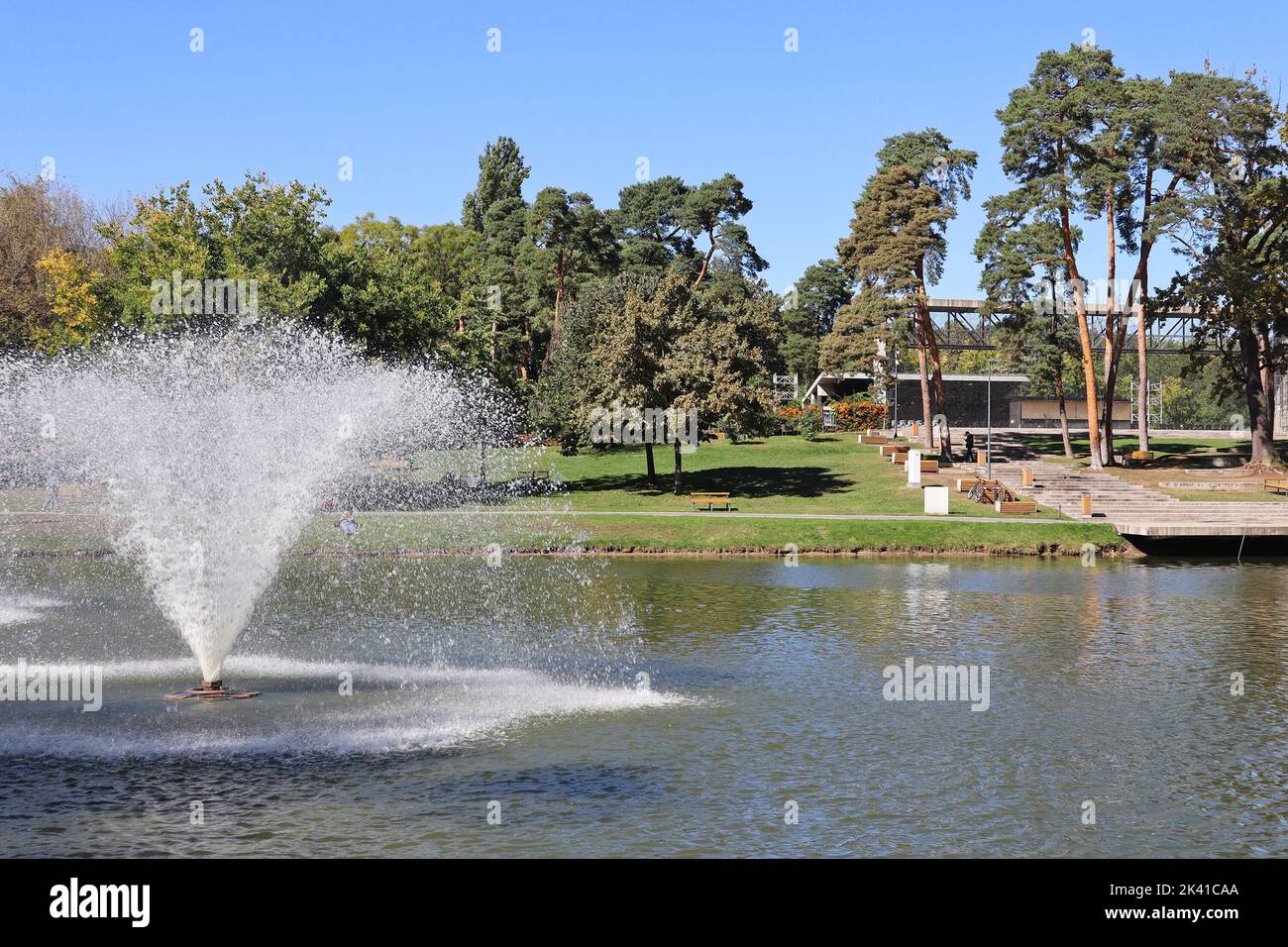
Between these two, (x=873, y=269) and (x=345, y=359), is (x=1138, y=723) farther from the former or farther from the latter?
(x=873, y=269)

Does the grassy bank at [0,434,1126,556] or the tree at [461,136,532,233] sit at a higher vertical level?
the tree at [461,136,532,233]

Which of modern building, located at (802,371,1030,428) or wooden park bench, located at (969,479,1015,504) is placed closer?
wooden park bench, located at (969,479,1015,504)

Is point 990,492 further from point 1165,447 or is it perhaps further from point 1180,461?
point 1165,447

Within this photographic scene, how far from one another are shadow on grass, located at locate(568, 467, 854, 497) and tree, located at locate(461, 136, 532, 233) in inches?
3177

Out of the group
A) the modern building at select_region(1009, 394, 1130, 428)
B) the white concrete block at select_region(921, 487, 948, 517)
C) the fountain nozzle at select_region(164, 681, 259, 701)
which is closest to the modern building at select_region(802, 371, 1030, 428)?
the modern building at select_region(1009, 394, 1130, 428)

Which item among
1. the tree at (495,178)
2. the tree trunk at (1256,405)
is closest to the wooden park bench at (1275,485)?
the tree trunk at (1256,405)

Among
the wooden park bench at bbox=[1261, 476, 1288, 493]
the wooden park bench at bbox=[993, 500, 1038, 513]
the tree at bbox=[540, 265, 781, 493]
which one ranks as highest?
the tree at bbox=[540, 265, 781, 493]

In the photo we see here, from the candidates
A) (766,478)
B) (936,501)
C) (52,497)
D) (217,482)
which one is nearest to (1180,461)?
(766,478)

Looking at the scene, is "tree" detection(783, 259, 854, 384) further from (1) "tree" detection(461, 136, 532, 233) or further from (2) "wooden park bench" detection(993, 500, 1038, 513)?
(2) "wooden park bench" detection(993, 500, 1038, 513)

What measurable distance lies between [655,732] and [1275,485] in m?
55.0

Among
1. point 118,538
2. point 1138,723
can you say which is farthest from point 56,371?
point 1138,723

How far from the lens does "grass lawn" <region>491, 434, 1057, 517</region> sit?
206ft

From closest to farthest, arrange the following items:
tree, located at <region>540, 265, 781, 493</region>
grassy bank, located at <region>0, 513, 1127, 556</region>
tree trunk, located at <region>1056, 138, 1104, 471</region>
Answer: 1. grassy bank, located at <region>0, 513, 1127, 556</region>
2. tree, located at <region>540, 265, 781, 493</region>
3. tree trunk, located at <region>1056, 138, 1104, 471</region>

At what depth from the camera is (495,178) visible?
15112cm
